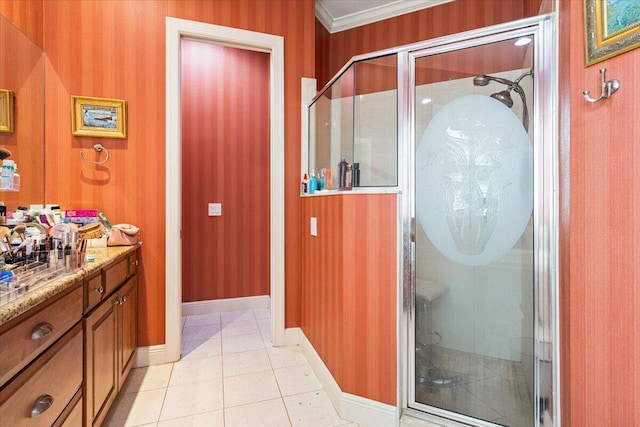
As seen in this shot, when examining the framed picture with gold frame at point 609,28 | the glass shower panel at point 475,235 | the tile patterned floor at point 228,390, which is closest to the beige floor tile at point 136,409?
the tile patterned floor at point 228,390

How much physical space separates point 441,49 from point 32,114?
2529mm

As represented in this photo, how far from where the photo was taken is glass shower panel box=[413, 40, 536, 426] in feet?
4.84

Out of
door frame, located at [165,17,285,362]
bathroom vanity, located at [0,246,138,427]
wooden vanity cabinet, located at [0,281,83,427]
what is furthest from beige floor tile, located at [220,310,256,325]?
wooden vanity cabinet, located at [0,281,83,427]

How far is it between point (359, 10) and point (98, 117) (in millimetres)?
2473

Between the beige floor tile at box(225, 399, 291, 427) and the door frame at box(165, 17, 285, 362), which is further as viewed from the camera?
the door frame at box(165, 17, 285, 362)

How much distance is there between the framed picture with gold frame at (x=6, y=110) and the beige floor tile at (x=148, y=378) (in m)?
1.72

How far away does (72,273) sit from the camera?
3.88 ft

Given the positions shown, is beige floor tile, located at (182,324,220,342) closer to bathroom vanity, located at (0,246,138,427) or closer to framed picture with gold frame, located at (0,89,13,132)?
bathroom vanity, located at (0,246,138,427)

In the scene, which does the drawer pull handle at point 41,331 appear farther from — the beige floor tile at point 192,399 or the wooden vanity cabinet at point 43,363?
the beige floor tile at point 192,399

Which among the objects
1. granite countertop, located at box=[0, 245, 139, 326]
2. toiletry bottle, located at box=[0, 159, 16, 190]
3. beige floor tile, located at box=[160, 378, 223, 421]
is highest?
toiletry bottle, located at box=[0, 159, 16, 190]

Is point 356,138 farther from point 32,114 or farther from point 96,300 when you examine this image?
point 32,114

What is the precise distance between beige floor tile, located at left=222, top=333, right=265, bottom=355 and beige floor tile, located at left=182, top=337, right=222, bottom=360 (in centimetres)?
5

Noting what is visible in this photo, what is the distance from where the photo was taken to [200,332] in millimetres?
2760

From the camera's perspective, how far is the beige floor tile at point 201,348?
2.33 meters
